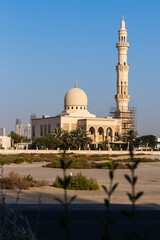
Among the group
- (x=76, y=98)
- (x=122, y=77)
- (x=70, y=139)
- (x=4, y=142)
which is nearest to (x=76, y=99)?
(x=76, y=98)

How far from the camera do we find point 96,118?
79562 mm

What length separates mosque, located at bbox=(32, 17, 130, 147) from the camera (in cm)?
8019

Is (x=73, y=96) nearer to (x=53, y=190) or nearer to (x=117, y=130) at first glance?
(x=117, y=130)

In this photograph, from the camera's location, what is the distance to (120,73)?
82.8 metres

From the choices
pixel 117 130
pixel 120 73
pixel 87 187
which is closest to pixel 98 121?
pixel 117 130

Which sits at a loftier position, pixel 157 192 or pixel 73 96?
pixel 73 96

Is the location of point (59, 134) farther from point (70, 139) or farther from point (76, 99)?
point (76, 99)

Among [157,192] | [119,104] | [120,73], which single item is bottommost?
[157,192]

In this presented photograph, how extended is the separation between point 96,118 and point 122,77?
1046cm

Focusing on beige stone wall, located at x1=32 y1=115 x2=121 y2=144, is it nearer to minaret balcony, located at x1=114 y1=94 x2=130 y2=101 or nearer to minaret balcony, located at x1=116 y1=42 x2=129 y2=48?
minaret balcony, located at x1=114 y1=94 x2=130 y2=101

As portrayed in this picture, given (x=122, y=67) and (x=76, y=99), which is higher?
(x=122, y=67)

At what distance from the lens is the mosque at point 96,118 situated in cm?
8019

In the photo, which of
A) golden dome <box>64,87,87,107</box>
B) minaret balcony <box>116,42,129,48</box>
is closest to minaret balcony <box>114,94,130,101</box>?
golden dome <box>64,87,87,107</box>

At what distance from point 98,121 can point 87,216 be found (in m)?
68.7
